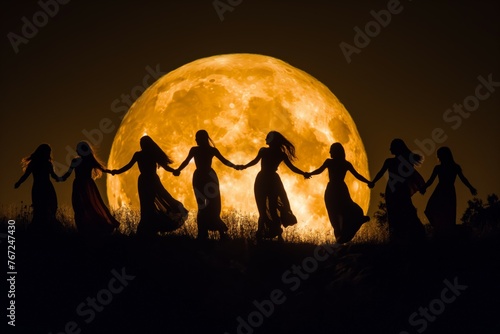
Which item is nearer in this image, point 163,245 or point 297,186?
point 163,245

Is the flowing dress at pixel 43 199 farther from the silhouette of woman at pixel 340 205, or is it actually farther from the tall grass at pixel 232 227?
the silhouette of woman at pixel 340 205

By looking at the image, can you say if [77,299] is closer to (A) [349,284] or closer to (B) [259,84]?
(A) [349,284]

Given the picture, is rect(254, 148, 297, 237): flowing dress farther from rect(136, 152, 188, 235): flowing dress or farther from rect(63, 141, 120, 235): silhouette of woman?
rect(63, 141, 120, 235): silhouette of woman

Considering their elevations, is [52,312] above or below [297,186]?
above

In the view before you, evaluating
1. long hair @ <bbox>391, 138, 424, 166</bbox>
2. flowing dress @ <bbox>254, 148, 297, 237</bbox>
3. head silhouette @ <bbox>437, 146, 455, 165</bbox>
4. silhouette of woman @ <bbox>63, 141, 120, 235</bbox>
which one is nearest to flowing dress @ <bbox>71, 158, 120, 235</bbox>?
silhouette of woman @ <bbox>63, 141, 120, 235</bbox>

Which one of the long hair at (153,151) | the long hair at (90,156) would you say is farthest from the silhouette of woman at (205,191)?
the long hair at (90,156)

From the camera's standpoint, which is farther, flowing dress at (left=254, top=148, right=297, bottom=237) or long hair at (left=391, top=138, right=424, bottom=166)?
flowing dress at (left=254, top=148, right=297, bottom=237)

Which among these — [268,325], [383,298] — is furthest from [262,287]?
[383,298]

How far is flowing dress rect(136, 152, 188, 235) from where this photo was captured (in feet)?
54.7

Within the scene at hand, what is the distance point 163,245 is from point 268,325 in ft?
10.9

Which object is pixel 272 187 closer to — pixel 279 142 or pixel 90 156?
pixel 279 142

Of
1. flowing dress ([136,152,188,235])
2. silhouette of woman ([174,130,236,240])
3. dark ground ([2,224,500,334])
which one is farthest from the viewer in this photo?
flowing dress ([136,152,188,235])

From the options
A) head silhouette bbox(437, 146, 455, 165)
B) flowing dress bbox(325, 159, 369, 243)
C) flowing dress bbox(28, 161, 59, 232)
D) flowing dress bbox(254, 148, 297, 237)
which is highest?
flowing dress bbox(28, 161, 59, 232)

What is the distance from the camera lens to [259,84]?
65.9ft
